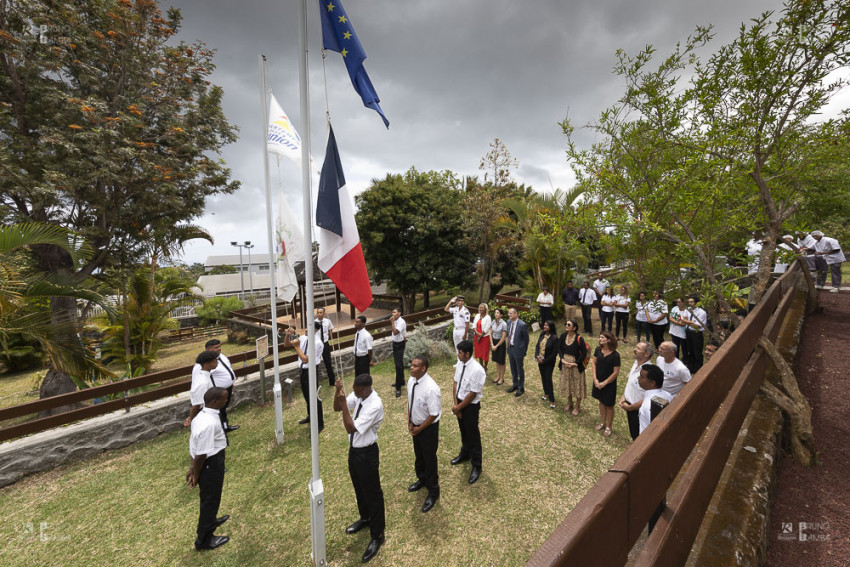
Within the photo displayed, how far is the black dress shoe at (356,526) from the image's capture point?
3.87 meters

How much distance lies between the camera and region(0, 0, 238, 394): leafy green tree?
7.47 metres

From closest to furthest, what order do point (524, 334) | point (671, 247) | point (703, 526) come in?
point (703, 526) → point (671, 247) → point (524, 334)

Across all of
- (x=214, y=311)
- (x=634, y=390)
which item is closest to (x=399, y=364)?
(x=634, y=390)

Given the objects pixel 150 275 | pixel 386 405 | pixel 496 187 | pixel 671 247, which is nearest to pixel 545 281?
pixel 496 187

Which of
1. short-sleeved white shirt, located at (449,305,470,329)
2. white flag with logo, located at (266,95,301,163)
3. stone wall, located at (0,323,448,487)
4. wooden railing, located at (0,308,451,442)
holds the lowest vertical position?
stone wall, located at (0,323,448,487)

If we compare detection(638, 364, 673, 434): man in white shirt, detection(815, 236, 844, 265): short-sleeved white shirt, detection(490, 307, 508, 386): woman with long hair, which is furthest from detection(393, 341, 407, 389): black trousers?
detection(815, 236, 844, 265): short-sleeved white shirt

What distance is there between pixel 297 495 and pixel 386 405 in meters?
2.77

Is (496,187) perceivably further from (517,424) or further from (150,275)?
(150,275)

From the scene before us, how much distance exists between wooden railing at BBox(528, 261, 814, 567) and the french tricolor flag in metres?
2.63

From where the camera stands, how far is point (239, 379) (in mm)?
7406

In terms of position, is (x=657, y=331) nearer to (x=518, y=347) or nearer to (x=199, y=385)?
(x=518, y=347)

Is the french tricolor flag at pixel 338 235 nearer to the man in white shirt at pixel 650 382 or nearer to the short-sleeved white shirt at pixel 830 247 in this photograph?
the man in white shirt at pixel 650 382

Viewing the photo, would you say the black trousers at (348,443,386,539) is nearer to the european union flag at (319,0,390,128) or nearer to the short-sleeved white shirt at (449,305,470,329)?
the european union flag at (319,0,390,128)

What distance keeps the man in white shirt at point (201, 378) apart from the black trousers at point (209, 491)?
1372 millimetres
